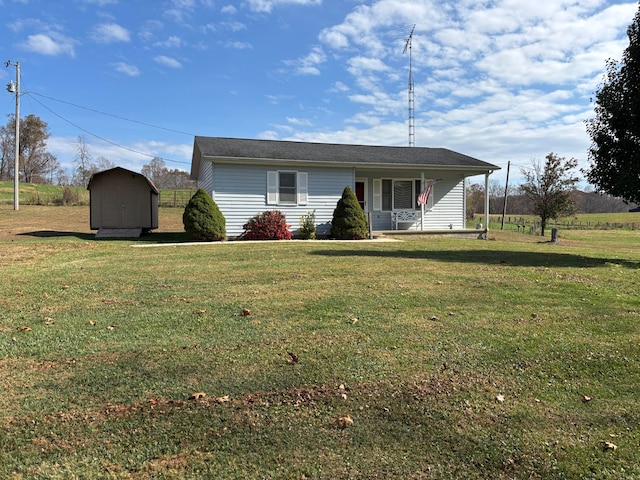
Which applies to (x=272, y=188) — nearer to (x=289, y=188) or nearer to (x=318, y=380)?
(x=289, y=188)

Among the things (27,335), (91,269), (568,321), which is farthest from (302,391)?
(91,269)

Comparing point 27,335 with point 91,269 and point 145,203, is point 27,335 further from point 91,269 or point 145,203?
point 145,203

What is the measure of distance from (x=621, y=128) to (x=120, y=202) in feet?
52.0

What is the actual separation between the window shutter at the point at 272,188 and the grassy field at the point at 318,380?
9288mm

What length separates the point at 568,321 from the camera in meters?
4.59

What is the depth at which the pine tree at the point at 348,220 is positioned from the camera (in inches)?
583

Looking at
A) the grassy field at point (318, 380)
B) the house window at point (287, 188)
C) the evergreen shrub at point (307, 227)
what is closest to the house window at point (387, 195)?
the evergreen shrub at point (307, 227)

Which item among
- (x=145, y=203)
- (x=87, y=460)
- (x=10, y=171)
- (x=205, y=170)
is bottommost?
(x=87, y=460)

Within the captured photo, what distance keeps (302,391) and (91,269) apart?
616cm

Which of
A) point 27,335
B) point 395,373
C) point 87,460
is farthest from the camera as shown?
point 27,335

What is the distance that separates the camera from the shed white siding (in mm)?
14930

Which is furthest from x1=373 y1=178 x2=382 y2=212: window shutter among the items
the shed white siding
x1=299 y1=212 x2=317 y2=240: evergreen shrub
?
x1=299 y1=212 x2=317 y2=240: evergreen shrub

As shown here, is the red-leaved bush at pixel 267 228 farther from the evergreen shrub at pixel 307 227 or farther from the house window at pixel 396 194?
the house window at pixel 396 194

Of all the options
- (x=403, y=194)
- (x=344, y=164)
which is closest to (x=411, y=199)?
(x=403, y=194)
